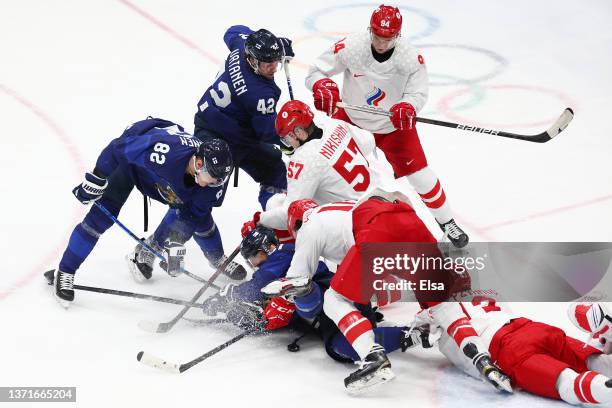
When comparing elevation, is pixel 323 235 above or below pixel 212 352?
above

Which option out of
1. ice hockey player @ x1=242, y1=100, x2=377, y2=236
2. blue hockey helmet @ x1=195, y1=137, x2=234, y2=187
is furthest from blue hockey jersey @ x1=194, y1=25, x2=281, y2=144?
blue hockey helmet @ x1=195, y1=137, x2=234, y2=187

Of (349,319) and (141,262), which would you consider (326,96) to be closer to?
(141,262)

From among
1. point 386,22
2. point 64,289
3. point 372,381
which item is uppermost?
point 386,22

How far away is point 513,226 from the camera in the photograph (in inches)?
203

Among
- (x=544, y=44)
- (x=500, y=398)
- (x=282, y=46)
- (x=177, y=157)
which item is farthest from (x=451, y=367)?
(x=544, y=44)

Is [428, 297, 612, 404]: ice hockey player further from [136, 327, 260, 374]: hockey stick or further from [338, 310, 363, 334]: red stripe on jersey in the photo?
[136, 327, 260, 374]: hockey stick

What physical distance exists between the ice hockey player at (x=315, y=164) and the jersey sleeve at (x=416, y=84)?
48 cm

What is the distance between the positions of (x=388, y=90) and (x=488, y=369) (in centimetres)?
167

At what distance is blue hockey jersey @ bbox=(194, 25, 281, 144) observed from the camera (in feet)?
15.4

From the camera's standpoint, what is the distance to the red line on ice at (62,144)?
14.9ft

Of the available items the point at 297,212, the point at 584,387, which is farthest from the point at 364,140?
the point at 584,387

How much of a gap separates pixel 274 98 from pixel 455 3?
382 centimetres

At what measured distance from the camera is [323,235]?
3752mm

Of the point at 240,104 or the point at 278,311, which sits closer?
the point at 278,311
